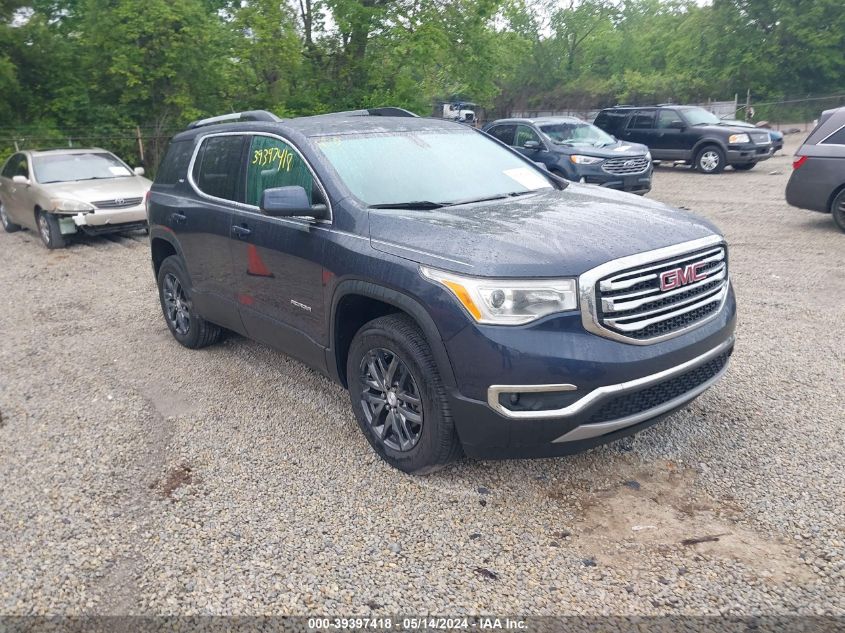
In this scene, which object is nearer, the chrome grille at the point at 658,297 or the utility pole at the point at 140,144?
the chrome grille at the point at 658,297

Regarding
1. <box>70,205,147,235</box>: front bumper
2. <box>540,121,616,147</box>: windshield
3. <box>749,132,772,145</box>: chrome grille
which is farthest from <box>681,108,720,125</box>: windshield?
<box>70,205,147,235</box>: front bumper

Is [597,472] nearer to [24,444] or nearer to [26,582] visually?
[26,582]

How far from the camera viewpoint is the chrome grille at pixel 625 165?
12957mm

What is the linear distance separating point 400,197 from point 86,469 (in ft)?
7.78

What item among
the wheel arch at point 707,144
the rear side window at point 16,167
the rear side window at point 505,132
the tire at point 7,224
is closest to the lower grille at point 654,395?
the rear side window at point 16,167

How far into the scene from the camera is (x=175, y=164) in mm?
5672

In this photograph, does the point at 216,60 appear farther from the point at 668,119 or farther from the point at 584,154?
the point at 668,119

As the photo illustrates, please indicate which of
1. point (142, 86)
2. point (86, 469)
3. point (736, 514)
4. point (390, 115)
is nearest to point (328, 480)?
point (86, 469)

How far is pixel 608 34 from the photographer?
5316 centimetres

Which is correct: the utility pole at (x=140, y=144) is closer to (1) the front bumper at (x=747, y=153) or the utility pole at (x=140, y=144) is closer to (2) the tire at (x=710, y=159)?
(2) the tire at (x=710, y=159)

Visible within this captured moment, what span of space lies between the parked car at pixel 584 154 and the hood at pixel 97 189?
23.9 feet

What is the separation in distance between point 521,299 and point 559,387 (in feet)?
1.37

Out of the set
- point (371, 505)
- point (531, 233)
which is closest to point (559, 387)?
point (531, 233)

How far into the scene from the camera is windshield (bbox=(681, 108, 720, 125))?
58.9 ft
